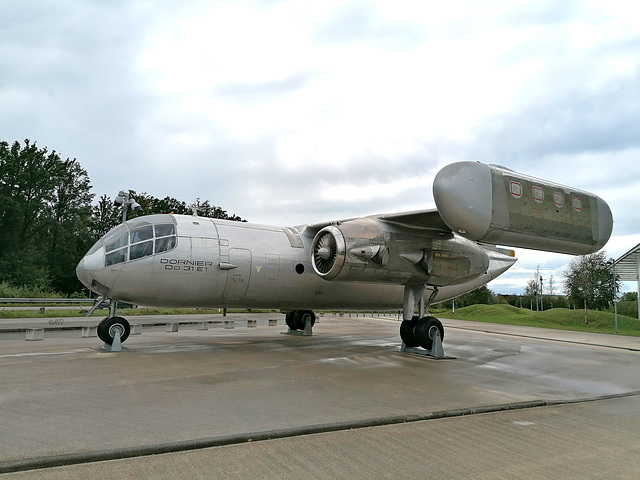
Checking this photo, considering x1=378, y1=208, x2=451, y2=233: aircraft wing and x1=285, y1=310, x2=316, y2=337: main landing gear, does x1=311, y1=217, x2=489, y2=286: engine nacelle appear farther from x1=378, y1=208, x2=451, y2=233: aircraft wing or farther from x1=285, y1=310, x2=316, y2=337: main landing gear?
x1=285, y1=310, x2=316, y2=337: main landing gear

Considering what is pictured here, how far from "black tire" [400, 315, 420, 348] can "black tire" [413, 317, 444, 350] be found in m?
0.14

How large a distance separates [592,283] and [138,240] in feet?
156

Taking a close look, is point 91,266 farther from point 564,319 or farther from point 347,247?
point 564,319

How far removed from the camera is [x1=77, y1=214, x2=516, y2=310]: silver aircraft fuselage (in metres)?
11.7

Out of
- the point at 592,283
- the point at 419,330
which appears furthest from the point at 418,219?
the point at 592,283

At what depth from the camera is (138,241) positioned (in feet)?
39.3

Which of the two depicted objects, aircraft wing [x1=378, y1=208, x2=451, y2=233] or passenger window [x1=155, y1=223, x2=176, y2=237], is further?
aircraft wing [x1=378, y1=208, x2=451, y2=233]

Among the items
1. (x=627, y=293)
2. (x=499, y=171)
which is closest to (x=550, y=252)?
(x=499, y=171)

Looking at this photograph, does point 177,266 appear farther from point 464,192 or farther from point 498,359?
point 498,359

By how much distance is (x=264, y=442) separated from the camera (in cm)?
493

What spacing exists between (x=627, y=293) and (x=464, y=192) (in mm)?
72187

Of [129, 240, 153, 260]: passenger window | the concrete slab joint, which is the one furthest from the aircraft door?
the concrete slab joint

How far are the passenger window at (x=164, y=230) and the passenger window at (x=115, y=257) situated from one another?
99 cm

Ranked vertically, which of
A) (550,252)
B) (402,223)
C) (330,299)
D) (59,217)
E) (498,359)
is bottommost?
(498,359)
